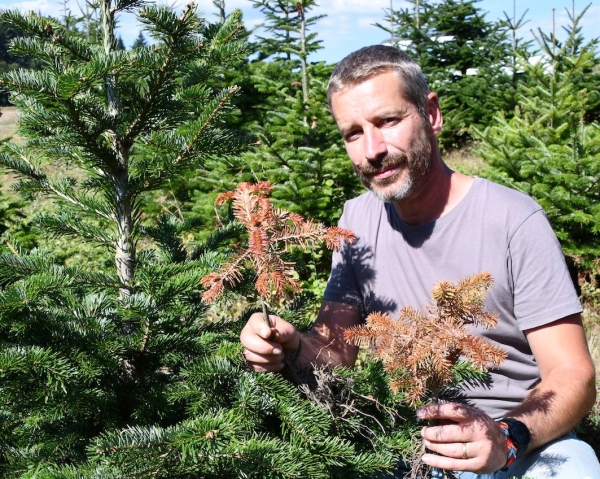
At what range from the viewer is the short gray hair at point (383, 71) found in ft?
6.30

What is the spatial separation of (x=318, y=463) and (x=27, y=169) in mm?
1455

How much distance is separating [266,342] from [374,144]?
782 millimetres

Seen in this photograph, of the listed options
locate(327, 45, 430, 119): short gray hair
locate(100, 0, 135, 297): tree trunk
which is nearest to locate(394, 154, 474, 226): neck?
locate(327, 45, 430, 119): short gray hair

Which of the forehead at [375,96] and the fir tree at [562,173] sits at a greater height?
the forehead at [375,96]

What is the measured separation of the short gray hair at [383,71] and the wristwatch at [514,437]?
1.07m

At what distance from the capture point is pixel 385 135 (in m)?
1.89

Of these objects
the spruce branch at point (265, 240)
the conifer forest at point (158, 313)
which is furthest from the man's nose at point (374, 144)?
the spruce branch at point (265, 240)

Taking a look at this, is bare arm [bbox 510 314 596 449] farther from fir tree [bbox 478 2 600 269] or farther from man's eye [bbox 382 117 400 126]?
fir tree [bbox 478 2 600 269]

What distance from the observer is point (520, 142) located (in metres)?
6.24

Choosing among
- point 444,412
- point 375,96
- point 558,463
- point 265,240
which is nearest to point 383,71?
point 375,96

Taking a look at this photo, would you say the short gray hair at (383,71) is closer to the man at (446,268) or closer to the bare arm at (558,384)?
the man at (446,268)

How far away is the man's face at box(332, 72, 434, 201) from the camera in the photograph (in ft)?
6.16

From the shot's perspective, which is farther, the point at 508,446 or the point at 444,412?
the point at 508,446

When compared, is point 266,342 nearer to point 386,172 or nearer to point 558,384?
point 386,172
